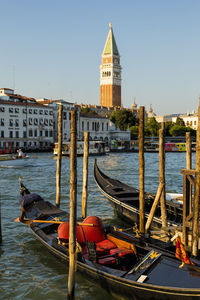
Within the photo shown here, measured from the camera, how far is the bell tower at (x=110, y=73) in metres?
111

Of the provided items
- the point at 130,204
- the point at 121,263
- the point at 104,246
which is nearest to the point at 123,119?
the point at 130,204

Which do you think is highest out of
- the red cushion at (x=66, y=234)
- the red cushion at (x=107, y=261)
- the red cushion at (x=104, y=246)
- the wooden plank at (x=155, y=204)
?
the wooden plank at (x=155, y=204)

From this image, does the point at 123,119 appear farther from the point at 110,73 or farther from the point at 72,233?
the point at 72,233

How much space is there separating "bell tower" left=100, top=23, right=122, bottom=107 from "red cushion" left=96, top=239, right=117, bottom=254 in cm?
10348

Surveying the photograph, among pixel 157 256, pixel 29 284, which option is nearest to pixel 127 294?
pixel 157 256

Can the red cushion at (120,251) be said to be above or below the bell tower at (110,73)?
below

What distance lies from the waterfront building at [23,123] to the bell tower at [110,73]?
58117 mm

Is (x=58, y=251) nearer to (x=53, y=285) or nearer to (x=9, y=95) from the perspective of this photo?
(x=53, y=285)

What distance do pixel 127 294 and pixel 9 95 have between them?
47314 mm

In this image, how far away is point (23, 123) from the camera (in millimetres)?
50344

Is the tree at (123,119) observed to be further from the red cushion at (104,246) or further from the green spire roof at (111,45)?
the red cushion at (104,246)

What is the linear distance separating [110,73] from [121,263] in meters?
110

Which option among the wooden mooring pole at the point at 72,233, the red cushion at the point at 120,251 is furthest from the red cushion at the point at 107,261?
the wooden mooring pole at the point at 72,233

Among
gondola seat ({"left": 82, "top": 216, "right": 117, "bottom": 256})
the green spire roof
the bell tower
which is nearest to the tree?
the bell tower
